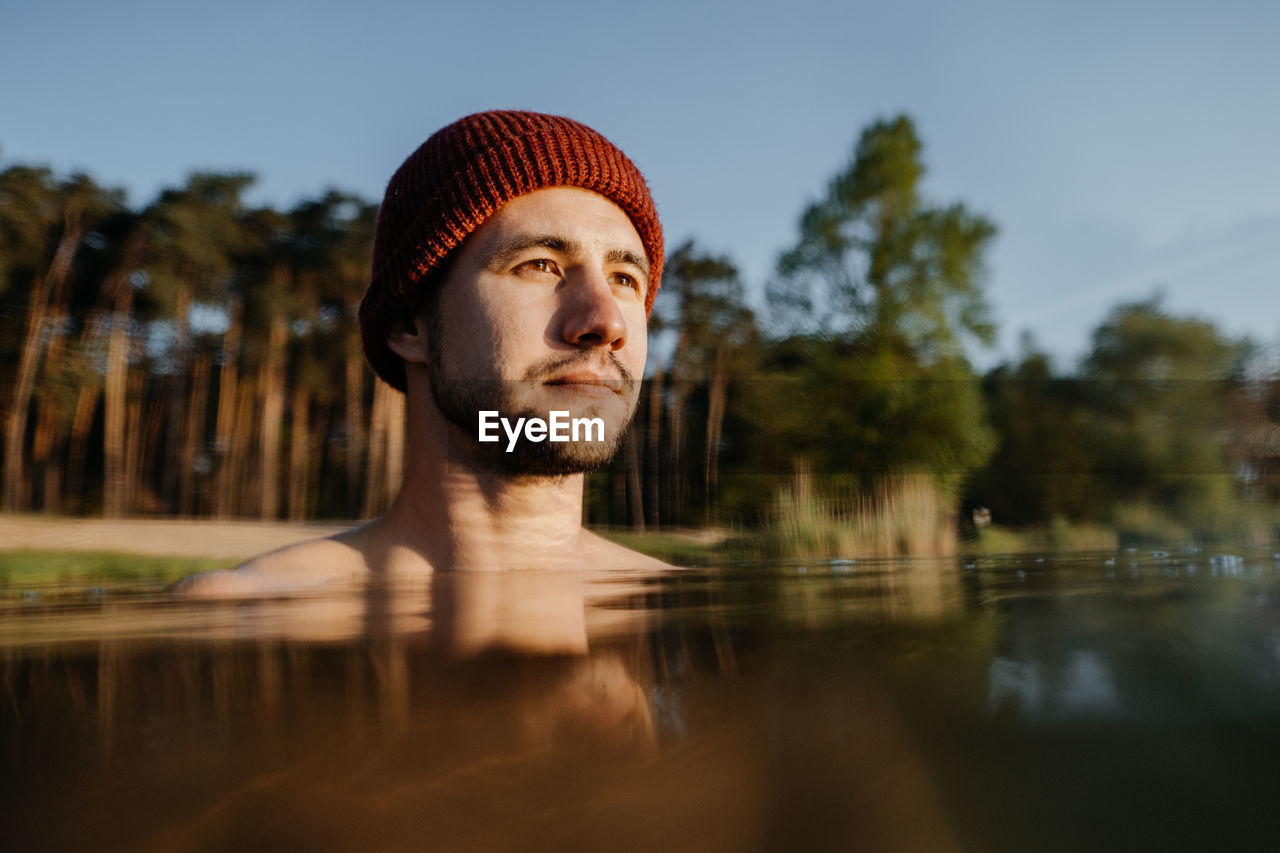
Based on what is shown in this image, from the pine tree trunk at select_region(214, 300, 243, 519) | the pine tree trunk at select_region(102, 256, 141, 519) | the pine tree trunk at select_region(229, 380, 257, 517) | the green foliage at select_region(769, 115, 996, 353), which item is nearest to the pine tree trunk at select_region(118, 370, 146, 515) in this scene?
the pine tree trunk at select_region(102, 256, 141, 519)

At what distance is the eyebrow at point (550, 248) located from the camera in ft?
2.03

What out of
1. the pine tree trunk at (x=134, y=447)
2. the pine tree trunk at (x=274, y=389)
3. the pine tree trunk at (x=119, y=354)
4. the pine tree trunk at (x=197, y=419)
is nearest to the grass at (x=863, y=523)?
the pine tree trunk at (x=134, y=447)

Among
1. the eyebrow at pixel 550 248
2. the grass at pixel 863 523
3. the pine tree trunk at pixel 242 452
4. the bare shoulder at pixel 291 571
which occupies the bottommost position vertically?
the bare shoulder at pixel 291 571

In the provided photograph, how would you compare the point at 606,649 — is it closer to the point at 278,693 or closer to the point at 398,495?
the point at 278,693

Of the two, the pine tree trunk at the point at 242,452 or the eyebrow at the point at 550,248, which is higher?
the pine tree trunk at the point at 242,452

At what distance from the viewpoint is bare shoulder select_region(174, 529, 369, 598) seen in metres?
0.55

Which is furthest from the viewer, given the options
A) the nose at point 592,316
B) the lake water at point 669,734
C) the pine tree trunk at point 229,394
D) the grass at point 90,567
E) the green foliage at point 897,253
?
the pine tree trunk at point 229,394

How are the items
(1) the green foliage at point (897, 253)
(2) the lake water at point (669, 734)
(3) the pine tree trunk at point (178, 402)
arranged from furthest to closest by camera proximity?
(3) the pine tree trunk at point (178, 402)
(1) the green foliage at point (897, 253)
(2) the lake water at point (669, 734)

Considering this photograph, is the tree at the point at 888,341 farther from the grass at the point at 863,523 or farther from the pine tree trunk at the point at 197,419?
the pine tree trunk at the point at 197,419

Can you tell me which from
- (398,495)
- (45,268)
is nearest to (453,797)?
(398,495)

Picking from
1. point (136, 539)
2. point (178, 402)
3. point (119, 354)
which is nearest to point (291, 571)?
point (136, 539)

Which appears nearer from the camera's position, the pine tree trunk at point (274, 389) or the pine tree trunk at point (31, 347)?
the pine tree trunk at point (31, 347)

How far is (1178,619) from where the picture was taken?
0.26 meters

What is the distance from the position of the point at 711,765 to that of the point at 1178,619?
197 millimetres
